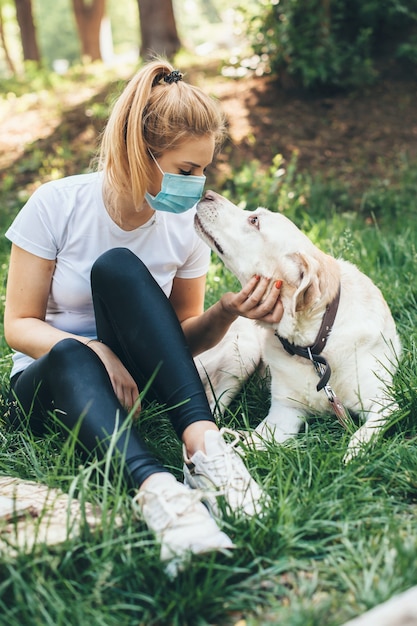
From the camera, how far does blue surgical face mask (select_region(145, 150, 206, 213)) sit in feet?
9.49

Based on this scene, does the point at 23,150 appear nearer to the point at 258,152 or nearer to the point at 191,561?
the point at 258,152

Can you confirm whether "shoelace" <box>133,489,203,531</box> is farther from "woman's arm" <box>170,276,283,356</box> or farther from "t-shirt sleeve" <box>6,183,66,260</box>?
"t-shirt sleeve" <box>6,183,66,260</box>

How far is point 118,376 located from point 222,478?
62 centimetres

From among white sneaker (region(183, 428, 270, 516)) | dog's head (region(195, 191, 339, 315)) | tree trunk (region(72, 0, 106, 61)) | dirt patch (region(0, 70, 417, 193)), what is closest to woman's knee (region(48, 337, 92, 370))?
white sneaker (region(183, 428, 270, 516))

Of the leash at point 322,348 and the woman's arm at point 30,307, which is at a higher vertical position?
the woman's arm at point 30,307

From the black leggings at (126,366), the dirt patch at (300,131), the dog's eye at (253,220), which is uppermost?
the dog's eye at (253,220)

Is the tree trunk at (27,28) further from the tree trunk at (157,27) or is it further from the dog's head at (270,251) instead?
the dog's head at (270,251)

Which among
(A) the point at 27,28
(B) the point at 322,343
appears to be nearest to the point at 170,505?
(B) the point at 322,343

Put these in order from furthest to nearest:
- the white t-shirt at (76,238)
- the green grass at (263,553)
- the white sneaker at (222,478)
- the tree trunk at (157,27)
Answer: the tree trunk at (157,27) → the white t-shirt at (76,238) → the white sneaker at (222,478) → the green grass at (263,553)

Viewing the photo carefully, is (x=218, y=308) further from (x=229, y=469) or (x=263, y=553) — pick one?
(x=263, y=553)

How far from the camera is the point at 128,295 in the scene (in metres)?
2.66

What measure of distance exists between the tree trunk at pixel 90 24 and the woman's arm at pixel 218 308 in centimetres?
1552

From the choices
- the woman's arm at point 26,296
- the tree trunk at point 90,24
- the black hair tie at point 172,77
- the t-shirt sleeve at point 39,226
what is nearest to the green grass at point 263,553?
the woman's arm at point 26,296

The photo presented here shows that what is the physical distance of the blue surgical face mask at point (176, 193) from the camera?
9.49 ft
